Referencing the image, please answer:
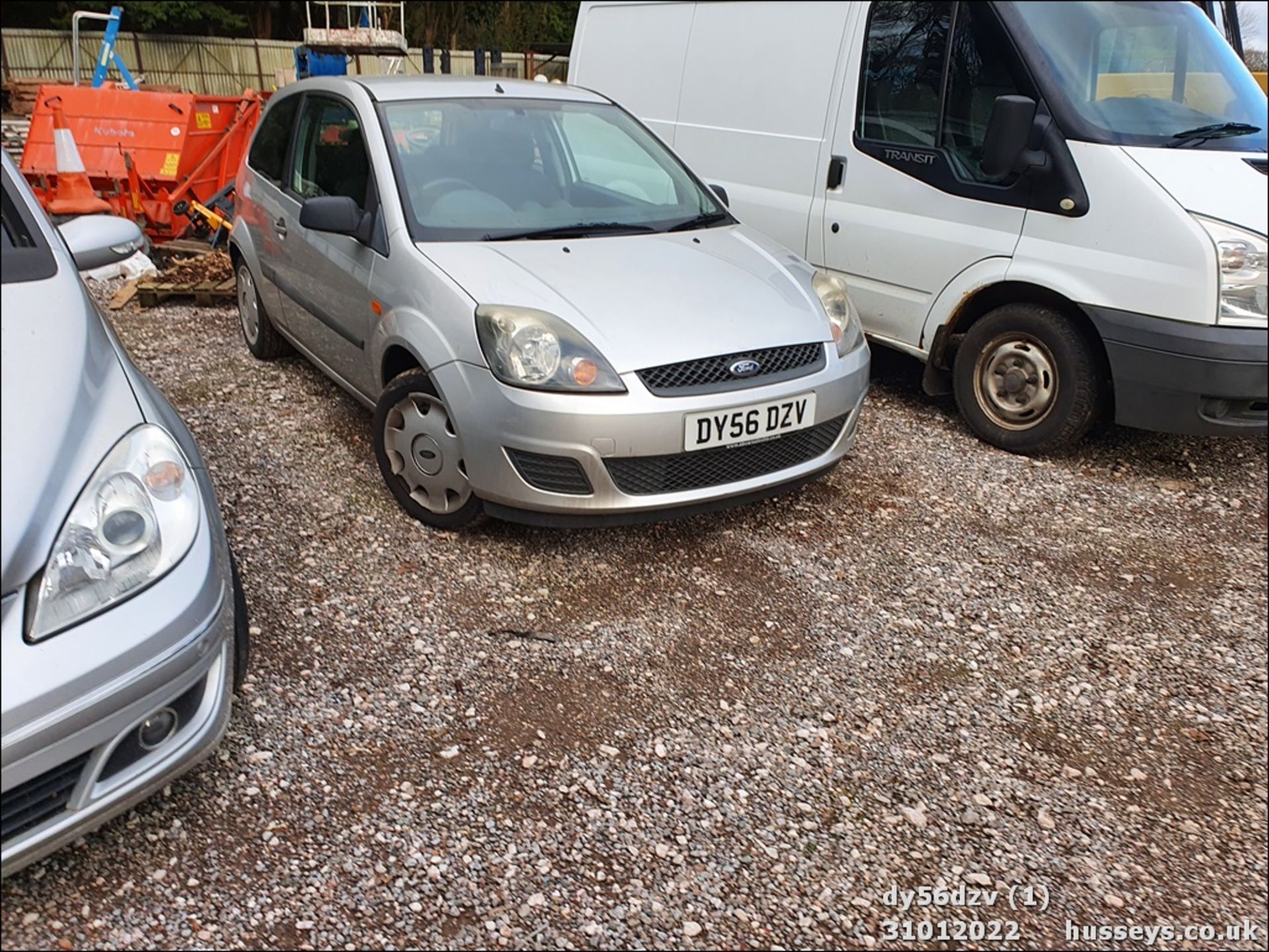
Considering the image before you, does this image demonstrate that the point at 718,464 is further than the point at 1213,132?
No

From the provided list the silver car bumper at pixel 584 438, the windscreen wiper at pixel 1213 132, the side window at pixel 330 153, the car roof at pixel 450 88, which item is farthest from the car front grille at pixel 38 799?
the windscreen wiper at pixel 1213 132

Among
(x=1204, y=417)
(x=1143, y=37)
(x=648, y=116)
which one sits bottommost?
(x=1204, y=417)

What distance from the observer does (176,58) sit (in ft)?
84.2

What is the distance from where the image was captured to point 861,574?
10.5 ft

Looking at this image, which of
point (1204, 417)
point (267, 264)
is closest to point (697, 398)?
point (1204, 417)

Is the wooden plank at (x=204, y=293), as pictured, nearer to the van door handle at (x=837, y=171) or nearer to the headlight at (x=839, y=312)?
the van door handle at (x=837, y=171)

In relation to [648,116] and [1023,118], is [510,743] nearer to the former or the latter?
[1023,118]

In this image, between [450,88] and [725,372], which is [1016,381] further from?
[450,88]

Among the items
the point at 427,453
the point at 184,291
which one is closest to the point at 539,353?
the point at 427,453

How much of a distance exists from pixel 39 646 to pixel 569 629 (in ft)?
4.98

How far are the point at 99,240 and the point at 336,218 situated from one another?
80 cm

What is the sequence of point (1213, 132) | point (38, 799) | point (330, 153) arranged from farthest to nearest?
1. point (330, 153)
2. point (1213, 132)
3. point (38, 799)

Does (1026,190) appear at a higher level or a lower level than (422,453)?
higher

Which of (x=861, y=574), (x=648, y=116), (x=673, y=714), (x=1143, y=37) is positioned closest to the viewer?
(x=673, y=714)
